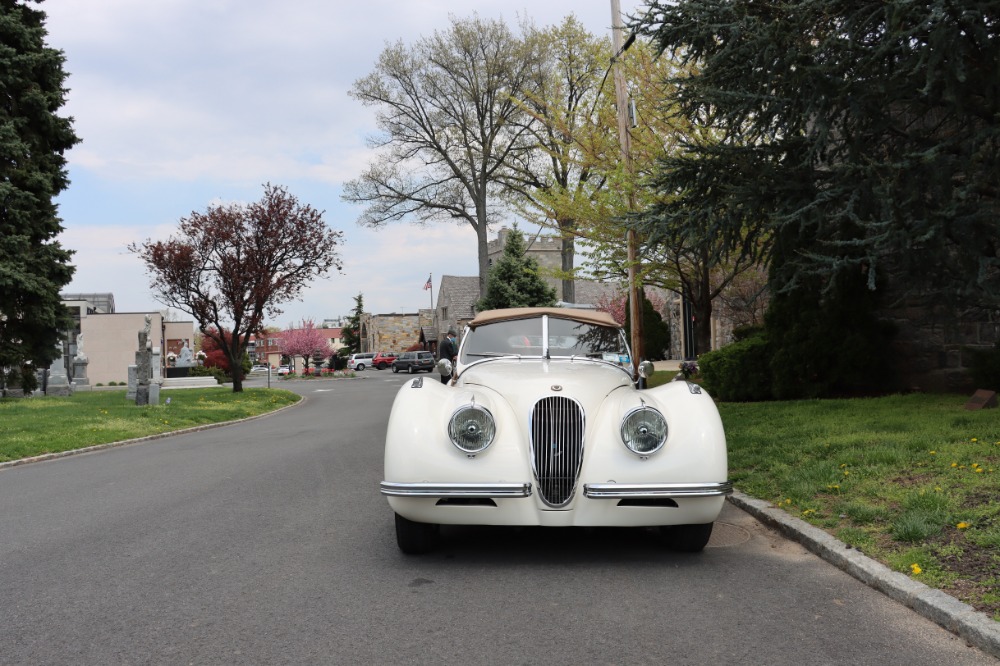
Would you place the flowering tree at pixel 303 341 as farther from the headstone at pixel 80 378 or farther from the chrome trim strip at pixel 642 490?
the chrome trim strip at pixel 642 490

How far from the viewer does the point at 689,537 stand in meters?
5.39

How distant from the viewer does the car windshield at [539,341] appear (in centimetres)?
707

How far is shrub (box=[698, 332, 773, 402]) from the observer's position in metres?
13.2

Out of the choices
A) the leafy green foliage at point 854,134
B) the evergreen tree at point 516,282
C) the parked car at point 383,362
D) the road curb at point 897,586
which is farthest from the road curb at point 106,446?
the parked car at point 383,362

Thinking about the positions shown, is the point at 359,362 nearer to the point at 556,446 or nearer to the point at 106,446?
the point at 106,446

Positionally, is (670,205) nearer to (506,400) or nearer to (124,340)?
(506,400)

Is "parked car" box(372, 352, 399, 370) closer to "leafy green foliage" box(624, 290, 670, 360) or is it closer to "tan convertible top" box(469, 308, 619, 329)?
"leafy green foliage" box(624, 290, 670, 360)

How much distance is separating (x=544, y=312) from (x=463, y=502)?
261 centimetres

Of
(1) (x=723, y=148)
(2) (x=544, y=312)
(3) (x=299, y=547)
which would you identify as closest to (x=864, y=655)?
(3) (x=299, y=547)

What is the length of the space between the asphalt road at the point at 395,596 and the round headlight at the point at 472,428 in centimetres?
78

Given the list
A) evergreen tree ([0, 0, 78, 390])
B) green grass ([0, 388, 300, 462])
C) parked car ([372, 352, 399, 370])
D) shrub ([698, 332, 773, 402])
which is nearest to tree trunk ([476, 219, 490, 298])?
green grass ([0, 388, 300, 462])

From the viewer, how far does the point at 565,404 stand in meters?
5.32

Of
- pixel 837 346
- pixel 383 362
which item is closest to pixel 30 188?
pixel 837 346

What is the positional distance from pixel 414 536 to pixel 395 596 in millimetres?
823
